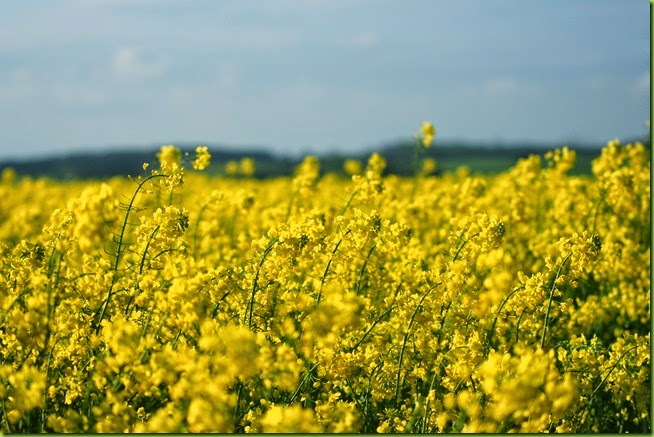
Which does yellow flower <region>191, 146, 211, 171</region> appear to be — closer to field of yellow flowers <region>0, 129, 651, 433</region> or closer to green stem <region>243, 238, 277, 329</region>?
field of yellow flowers <region>0, 129, 651, 433</region>

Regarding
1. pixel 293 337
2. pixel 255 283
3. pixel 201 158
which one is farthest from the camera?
pixel 201 158

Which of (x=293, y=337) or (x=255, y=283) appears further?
(x=255, y=283)

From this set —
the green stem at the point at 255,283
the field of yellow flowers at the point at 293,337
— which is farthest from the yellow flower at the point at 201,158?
the green stem at the point at 255,283

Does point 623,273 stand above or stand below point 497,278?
below

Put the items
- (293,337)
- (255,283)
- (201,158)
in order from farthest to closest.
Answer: (201,158), (255,283), (293,337)

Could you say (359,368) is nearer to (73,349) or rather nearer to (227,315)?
(227,315)

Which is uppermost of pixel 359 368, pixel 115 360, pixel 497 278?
pixel 497 278

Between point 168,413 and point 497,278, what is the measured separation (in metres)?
1.64

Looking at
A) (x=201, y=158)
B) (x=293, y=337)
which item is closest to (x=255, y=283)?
(x=293, y=337)

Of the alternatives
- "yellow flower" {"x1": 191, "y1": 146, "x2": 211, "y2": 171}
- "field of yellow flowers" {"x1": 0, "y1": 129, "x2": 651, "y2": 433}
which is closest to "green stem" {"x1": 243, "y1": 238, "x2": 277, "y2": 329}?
"field of yellow flowers" {"x1": 0, "y1": 129, "x2": 651, "y2": 433}

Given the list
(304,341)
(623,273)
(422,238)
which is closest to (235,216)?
(422,238)

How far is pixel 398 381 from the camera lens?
148 inches

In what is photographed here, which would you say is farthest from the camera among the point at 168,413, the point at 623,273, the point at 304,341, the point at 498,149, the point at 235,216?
the point at 498,149

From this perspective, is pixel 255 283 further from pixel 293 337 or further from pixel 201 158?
pixel 201 158
